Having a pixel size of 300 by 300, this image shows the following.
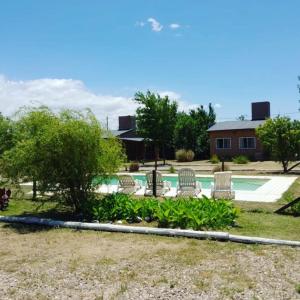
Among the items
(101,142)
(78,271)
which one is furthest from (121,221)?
(78,271)

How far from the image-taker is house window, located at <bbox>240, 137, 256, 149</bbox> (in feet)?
132

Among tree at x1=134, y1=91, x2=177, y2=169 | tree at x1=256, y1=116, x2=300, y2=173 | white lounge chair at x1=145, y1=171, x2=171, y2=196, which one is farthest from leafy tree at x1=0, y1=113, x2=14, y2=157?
tree at x1=134, y1=91, x2=177, y2=169

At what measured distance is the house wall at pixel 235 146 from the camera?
3966cm

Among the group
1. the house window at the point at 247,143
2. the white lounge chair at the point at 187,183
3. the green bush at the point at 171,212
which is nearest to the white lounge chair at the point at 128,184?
the white lounge chair at the point at 187,183

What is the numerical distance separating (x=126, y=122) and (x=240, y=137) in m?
18.1

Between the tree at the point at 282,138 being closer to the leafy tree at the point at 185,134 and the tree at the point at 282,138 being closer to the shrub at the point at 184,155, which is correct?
the shrub at the point at 184,155

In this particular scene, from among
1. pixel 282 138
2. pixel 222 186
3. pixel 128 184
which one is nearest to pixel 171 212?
pixel 222 186

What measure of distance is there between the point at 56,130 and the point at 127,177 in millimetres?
5543

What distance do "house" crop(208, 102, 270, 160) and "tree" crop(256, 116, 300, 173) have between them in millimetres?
Result: 15408

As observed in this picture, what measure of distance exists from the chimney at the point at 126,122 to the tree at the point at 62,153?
139 feet

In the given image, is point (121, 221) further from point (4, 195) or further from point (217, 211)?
point (4, 195)

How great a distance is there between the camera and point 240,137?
134 ft

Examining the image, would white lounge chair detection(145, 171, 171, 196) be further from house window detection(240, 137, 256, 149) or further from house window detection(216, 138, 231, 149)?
house window detection(216, 138, 231, 149)

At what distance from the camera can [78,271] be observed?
6.11m
